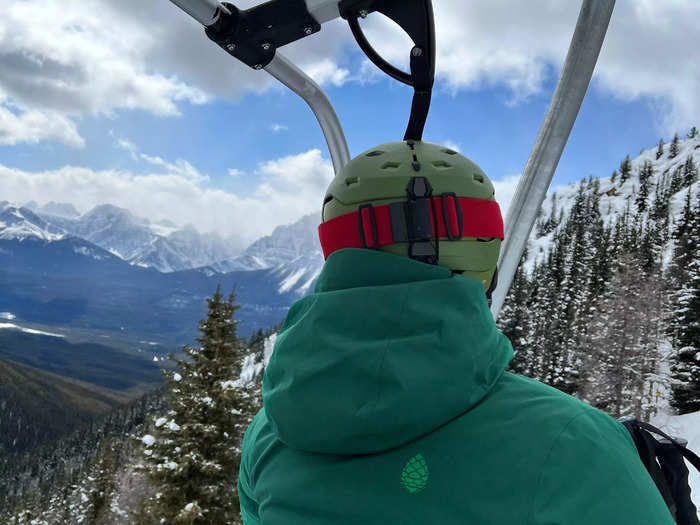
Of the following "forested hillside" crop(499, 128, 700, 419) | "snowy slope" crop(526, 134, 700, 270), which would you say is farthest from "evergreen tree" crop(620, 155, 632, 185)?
"forested hillside" crop(499, 128, 700, 419)

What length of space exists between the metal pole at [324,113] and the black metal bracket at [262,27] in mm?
287

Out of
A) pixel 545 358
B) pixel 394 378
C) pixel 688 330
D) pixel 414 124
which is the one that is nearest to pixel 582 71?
pixel 414 124

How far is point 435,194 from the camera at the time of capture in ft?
4.46

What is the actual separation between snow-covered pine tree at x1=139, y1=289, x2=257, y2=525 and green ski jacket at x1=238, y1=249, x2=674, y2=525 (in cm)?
1200

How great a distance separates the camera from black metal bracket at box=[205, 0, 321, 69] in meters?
1.65

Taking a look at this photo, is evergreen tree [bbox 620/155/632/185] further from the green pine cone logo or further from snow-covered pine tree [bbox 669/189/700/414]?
the green pine cone logo

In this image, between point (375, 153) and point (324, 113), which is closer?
point (375, 153)

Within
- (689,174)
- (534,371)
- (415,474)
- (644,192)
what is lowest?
(534,371)

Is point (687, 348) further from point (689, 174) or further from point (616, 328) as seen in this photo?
point (689, 174)

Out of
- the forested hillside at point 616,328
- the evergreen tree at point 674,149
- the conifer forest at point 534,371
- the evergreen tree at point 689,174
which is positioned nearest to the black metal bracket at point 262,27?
the conifer forest at point 534,371

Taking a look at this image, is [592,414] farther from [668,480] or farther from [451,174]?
[451,174]

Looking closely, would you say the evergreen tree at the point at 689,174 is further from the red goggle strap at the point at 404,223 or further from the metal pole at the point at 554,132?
the red goggle strap at the point at 404,223

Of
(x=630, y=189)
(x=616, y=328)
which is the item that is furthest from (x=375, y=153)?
(x=630, y=189)

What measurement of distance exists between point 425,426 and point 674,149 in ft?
628
